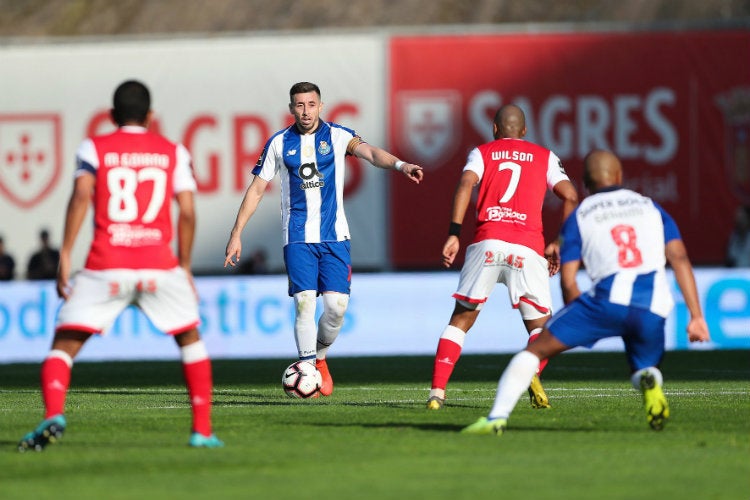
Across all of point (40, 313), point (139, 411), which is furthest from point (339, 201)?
point (40, 313)

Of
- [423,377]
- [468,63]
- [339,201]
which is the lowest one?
[423,377]

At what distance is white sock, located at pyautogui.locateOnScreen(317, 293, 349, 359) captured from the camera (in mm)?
12859

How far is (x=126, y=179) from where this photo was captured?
8703mm

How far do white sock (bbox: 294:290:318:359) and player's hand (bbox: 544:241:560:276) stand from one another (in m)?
2.01

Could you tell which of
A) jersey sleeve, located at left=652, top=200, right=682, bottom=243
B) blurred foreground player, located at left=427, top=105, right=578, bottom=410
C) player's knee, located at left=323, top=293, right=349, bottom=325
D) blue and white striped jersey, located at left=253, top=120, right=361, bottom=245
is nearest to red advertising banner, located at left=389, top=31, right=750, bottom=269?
player's knee, located at left=323, top=293, right=349, bottom=325

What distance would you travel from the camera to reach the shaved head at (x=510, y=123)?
37.9 ft

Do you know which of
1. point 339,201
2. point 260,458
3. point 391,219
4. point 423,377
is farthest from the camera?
point 391,219

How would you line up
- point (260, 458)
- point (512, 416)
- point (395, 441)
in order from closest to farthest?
point (260, 458), point (395, 441), point (512, 416)

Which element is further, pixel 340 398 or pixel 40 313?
pixel 40 313

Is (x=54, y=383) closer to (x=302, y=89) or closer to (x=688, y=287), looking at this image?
(x=688, y=287)

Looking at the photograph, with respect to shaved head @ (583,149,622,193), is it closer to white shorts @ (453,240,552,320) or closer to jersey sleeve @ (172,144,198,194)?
white shorts @ (453,240,552,320)

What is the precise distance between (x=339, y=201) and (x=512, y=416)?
9.25 feet

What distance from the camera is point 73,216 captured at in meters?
8.66

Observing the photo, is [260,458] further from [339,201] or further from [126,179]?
[339,201]
